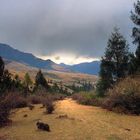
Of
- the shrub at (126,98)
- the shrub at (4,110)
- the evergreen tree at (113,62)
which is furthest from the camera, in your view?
the evergreen tree at (113,62)

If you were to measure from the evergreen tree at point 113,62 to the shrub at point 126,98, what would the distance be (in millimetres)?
22894

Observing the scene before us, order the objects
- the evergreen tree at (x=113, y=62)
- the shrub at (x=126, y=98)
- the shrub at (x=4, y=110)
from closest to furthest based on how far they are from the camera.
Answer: the shrub at (x=4, y=110)
the shrub at (x=126, y=98)
the evergreen tree at (x=113, y=62)

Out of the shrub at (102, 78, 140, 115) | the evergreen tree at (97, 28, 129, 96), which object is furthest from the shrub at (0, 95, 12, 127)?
the evergreen tree at (97, 28, 129, 96)

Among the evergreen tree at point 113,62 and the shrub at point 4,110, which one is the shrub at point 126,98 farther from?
the evergreen tree at point 113,62

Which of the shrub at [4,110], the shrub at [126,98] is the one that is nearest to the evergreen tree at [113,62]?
the shrub at [126,98]

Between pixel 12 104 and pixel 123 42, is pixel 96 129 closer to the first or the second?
pixel 12 104

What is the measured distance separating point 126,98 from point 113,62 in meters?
25.8

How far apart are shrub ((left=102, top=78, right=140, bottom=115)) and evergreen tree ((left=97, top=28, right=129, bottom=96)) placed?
75.1 ft

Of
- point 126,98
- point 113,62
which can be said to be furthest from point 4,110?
point 113,62

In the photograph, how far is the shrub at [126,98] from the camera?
2930 cm

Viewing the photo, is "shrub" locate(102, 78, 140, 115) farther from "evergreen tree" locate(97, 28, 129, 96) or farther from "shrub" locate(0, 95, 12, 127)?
"evergreen tree" locate(97, 28, 129, 96)

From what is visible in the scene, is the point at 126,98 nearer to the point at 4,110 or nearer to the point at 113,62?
the point at 4,110

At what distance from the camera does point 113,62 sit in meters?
55.4

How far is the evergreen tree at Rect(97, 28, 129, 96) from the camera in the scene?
179 ft
